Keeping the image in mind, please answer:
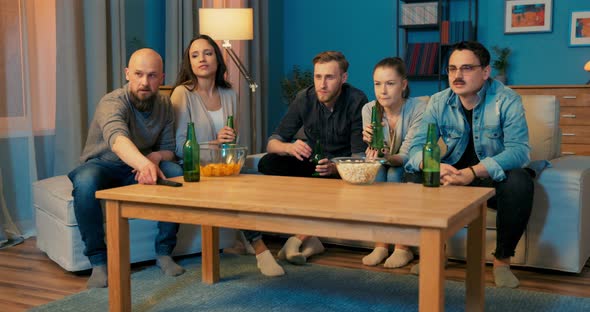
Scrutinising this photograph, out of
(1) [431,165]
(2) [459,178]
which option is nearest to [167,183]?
(1) [431,165]

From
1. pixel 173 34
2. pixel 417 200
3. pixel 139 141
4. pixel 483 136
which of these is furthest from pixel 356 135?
pixel 173 34

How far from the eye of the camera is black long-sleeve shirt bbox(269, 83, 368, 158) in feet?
10.5

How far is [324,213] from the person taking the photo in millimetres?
1738

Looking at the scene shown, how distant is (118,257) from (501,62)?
401 centimetres

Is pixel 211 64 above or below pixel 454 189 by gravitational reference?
above

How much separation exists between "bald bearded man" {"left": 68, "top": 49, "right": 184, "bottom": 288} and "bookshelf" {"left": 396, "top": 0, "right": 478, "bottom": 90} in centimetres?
302

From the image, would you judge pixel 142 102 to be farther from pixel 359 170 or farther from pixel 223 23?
pixel 223 23

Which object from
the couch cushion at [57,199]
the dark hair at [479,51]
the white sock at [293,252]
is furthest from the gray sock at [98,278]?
the dark hair at [479,51]

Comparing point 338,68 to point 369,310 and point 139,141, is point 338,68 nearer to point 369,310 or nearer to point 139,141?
point 139,141

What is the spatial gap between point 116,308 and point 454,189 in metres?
1.19

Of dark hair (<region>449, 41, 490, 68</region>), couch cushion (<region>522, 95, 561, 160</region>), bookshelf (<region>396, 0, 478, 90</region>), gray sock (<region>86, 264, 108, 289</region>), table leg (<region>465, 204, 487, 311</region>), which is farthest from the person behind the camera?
bookshelf (<region>396, 0, 478, 90</region>)

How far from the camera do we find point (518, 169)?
8.83 feet

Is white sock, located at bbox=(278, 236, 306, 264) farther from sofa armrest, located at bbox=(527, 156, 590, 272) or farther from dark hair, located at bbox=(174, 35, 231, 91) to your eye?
sofa armrest, located at bbox=(527, 156, 590, 272)

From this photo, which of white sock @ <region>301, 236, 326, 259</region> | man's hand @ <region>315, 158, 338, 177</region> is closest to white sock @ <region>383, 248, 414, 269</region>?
white sock @ <region>301, 236, 326, 259</region>
